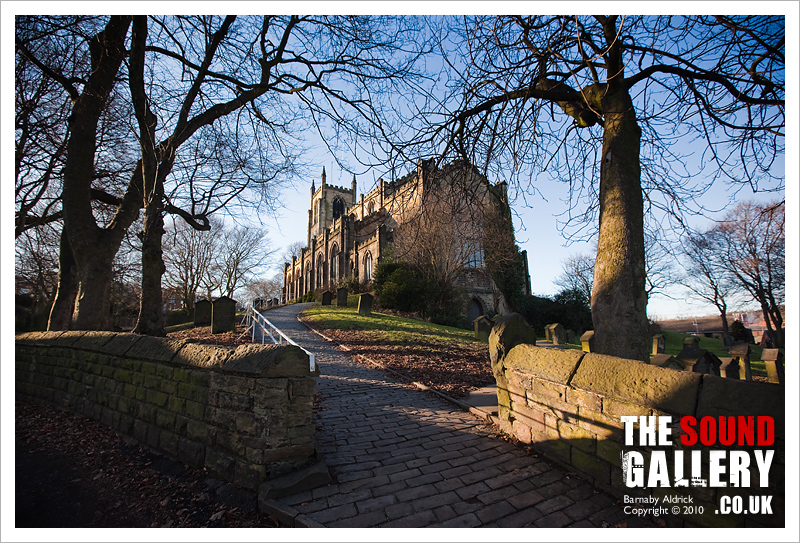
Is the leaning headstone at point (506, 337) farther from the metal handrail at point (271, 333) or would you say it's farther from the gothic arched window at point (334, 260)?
the gothic arched window at point (334, 260)

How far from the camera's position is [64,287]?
9297 mm

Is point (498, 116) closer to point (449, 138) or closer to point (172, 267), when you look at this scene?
point (449, 138)

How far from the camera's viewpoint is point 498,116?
509cm

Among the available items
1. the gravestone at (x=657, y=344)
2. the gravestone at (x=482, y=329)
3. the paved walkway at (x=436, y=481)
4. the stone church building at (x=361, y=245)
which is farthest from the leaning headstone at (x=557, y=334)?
the paved walkway at (x=436, y=481)

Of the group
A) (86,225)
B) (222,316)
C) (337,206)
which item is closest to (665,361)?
(86,225)

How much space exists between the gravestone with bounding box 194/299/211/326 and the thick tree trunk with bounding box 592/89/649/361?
1701 cm

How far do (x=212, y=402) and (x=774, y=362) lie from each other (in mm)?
11421

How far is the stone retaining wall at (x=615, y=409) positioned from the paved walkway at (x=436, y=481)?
25cm

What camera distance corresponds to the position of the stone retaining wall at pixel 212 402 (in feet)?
10.7

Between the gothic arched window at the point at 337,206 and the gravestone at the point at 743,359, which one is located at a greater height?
the gothic arched window at the point at 337,206

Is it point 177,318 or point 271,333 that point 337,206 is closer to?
→ point 177,318

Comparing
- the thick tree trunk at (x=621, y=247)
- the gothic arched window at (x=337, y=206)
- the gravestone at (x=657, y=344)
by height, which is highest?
the gothic arched window at (x=337, y=206)

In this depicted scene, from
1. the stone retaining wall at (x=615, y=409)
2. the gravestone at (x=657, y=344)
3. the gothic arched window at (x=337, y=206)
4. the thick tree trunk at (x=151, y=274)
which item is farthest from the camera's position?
the gothic arched window at (x=337, y=206)

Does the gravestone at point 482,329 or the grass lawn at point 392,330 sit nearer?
the grass lawn at point 392,330
